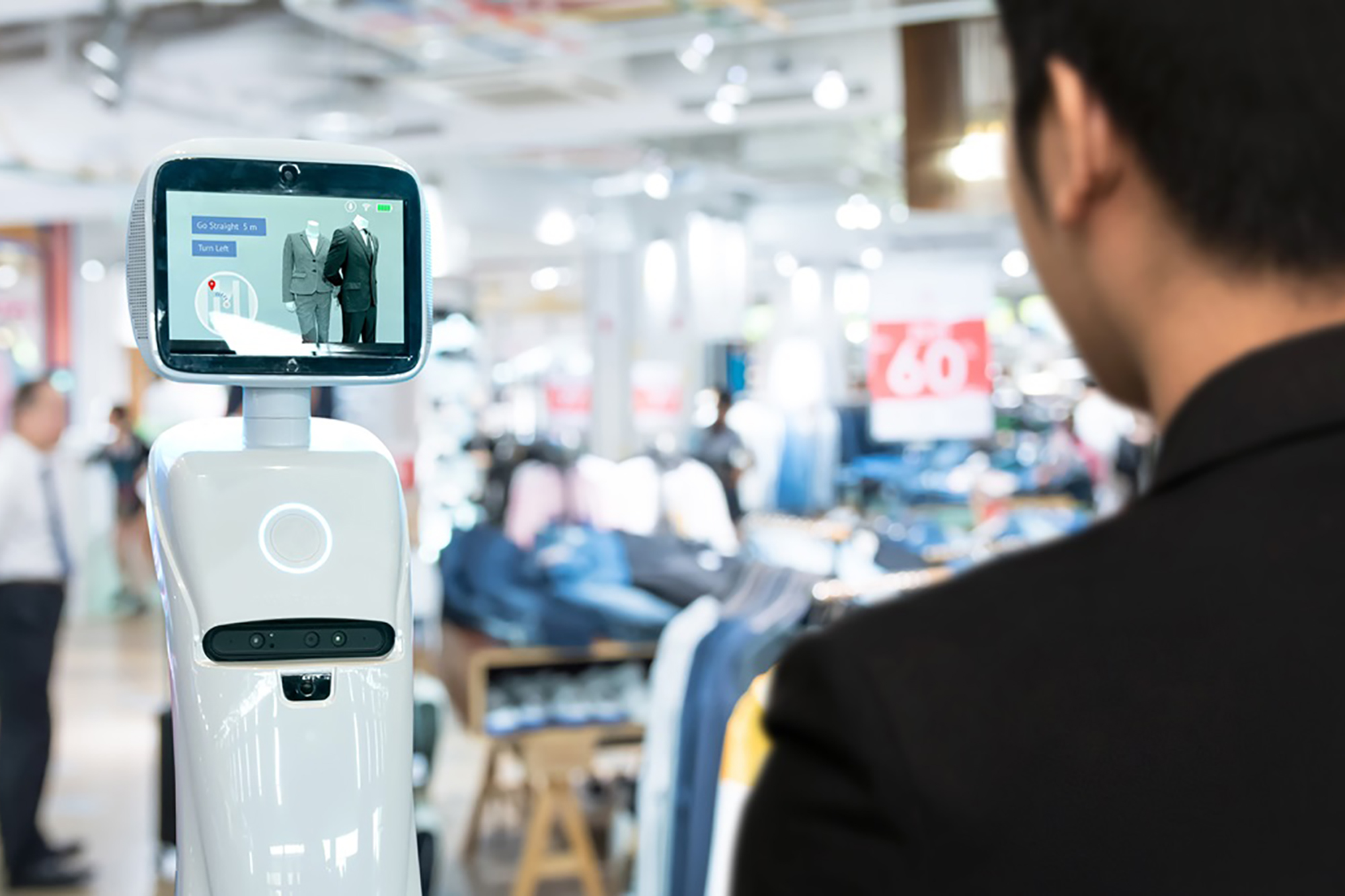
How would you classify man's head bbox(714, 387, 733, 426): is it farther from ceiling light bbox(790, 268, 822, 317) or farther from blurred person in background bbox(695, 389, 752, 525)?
ceiling light bbox(790, 268, 822, 317)

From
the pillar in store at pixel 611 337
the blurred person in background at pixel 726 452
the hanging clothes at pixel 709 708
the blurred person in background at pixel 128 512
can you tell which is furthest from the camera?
the pillar in store at pixel 611 337

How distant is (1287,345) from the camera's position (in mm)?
546

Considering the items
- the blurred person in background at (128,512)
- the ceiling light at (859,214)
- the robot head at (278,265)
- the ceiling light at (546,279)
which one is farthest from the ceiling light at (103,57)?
the ceiling light at (546,279)

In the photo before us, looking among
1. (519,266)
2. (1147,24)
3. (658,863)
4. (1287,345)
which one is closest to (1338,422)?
(1287,345)

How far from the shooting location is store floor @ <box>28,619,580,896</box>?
16.9 ft

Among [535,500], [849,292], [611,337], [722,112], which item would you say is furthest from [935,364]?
[849,292]

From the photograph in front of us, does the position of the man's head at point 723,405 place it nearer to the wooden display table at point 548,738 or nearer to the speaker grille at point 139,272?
the wooden display table at point 548,738

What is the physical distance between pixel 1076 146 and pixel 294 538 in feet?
3.48

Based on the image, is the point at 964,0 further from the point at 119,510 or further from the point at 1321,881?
the point at 119,510

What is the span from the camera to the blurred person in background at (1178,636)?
0.53 m

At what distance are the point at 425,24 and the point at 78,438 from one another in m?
8.40

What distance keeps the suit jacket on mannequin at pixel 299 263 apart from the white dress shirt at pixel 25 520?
4.02m

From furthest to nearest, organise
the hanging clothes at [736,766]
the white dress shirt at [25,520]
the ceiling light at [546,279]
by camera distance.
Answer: the ceiling light at [546,279]
the white dress shirt at [25,520]
the hanging clothes at [736,766]

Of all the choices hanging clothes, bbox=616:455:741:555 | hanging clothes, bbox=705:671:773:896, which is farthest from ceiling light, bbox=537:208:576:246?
hanging clothes, bbox=705:671:773:896
